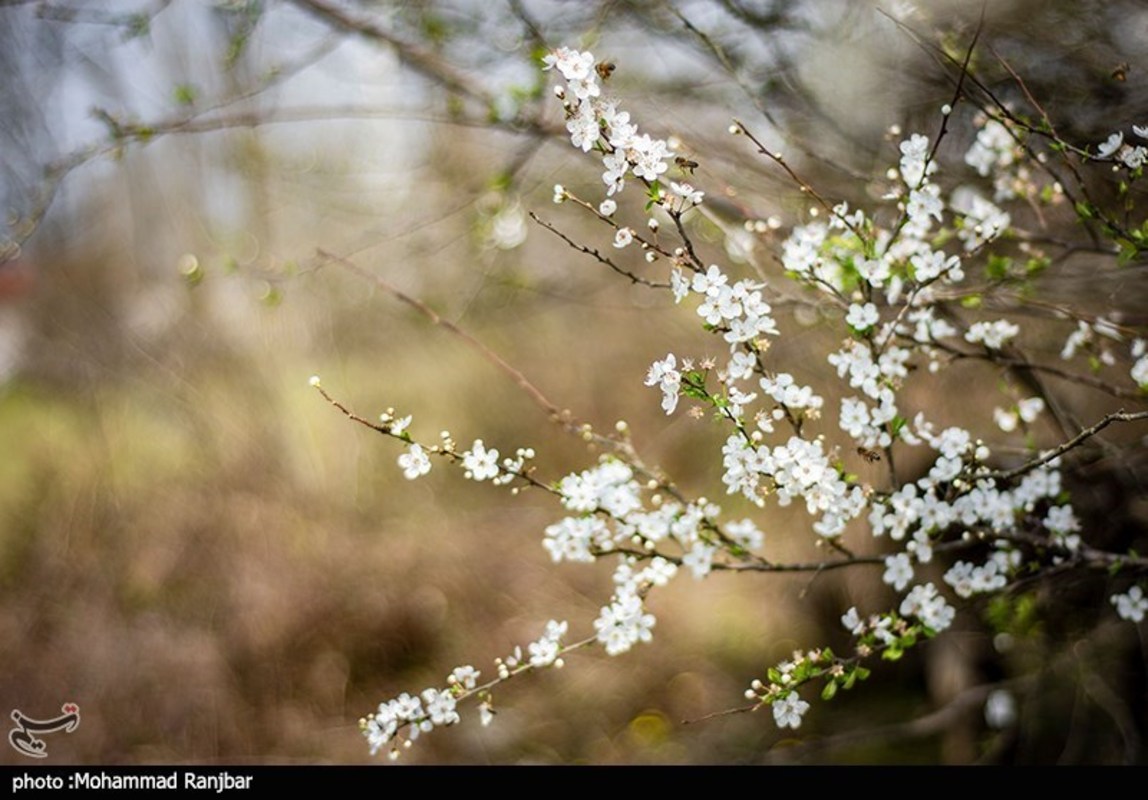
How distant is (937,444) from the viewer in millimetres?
1704

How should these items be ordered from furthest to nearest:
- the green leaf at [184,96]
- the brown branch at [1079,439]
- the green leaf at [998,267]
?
1. the green leaf at [184,96]
2. the green leaf at [998,267]
3. the brown branch at [1079,439]

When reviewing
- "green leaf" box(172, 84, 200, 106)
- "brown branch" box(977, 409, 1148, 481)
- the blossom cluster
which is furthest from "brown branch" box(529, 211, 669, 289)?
"green leaf" box(172, 84, 200, 106)

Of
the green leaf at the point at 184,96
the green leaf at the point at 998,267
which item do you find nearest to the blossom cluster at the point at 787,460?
the green leaf at the point at 998,267

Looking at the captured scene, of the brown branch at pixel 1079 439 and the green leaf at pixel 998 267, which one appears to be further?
the green leaf at pixel 998 267

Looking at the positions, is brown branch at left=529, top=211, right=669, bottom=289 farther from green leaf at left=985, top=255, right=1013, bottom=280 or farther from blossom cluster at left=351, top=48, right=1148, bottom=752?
green leaf at left=985, top=255, right=1013, bottom=280

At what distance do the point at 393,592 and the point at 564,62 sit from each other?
3.63m

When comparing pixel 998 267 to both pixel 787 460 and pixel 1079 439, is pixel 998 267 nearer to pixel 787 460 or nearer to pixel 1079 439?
pixel 1079 439

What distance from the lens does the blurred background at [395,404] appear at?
253 cm

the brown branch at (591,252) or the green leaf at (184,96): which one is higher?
the green leaf at (184,96)

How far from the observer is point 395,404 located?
5539 millimetres

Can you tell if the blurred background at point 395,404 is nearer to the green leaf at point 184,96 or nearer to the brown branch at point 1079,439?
the green leaf at point 184,96

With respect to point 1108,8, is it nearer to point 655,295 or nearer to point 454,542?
point 655,295
